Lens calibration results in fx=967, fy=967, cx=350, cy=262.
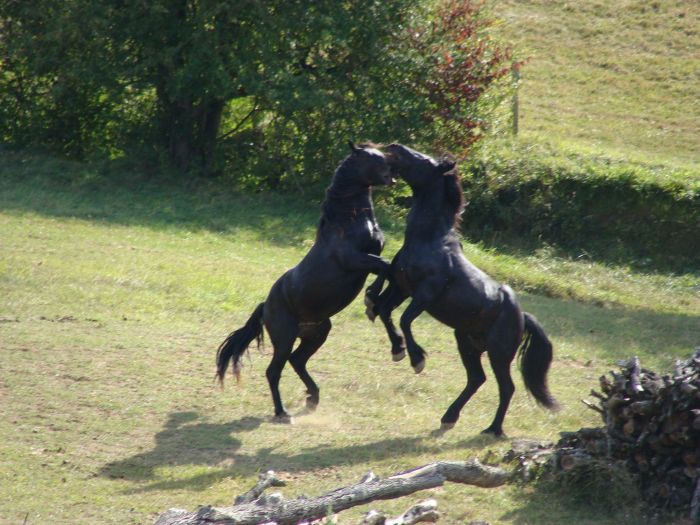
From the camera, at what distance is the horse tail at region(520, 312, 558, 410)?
838 centimetres

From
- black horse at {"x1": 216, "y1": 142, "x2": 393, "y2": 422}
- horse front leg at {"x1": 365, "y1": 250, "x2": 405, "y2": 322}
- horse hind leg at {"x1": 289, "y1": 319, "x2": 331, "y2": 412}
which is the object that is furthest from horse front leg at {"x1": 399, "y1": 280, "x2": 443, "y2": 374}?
horse hind leg at {"x1": 289, "y1": 319, "x2": 331, "y2": 412}

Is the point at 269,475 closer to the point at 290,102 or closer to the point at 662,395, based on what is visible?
the point at 662,395

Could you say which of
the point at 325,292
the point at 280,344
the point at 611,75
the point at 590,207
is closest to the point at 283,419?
the point at 280,344

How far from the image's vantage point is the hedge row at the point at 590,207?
18.5 metres

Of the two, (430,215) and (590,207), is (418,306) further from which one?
(590,207)

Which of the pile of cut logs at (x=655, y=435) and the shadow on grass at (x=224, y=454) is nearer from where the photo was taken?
the pile of cut logs at (x=655, y=435)

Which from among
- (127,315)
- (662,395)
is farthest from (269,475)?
(127,315)

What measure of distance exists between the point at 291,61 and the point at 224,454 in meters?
12.4

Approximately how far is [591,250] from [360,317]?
25.9 feet

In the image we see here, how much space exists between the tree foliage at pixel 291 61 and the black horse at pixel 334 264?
386 inches

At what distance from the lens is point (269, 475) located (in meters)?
6.48

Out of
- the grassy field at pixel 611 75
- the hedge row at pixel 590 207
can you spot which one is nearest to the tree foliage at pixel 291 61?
the hedge row at pixel 590 207

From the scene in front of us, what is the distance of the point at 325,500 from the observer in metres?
5.82

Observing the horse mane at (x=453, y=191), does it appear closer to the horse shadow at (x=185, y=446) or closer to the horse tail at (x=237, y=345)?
the horse tail at (x=237, y=345)
